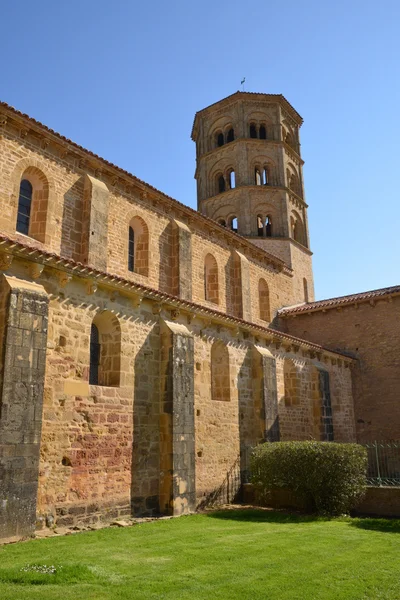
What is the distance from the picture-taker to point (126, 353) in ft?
35.9

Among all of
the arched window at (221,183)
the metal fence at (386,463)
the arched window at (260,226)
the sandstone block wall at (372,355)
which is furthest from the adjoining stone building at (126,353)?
the arched window at (221,183)

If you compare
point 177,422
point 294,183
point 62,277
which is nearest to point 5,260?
point 62,277

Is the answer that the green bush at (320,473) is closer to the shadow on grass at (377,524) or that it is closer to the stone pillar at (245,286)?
the shadow on grass at (377,524)

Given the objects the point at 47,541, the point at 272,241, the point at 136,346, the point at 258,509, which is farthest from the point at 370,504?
the point at 272,241

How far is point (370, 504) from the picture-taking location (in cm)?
1165

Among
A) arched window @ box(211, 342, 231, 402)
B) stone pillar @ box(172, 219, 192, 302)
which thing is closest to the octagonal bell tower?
stone pillar @ box(172, 219, 192, 302)

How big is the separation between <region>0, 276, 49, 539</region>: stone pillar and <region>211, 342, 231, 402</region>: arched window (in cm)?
626

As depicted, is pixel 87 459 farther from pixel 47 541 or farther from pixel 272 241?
pixel 272 241

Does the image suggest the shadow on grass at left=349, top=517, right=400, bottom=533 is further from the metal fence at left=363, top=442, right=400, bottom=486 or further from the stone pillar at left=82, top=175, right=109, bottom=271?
the stone pillar at left=82, top=175, right=109, bottom=271

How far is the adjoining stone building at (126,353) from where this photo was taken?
8648 mm

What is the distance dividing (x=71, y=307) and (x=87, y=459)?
299cm

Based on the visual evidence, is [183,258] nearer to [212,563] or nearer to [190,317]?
[190,317]

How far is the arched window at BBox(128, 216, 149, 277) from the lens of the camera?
15547 mm

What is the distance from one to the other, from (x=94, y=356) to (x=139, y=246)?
19.4 feet
